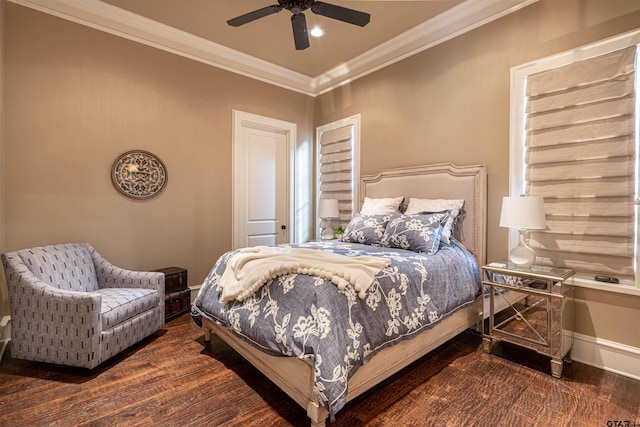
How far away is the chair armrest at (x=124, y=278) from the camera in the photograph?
8.88 feet

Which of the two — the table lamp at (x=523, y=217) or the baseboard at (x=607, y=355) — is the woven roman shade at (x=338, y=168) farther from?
the baseboard at (x=607, y=355)

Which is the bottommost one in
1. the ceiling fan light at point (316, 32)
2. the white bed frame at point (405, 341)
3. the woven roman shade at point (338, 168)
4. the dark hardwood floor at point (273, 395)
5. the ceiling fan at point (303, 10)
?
the dark hardwood floor at point (273, 395)

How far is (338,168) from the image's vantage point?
4.39m

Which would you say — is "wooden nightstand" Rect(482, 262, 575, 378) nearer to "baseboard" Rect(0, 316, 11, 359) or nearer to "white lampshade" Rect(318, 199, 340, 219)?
"white lampshade" Rect(318, 199, 340, 219)

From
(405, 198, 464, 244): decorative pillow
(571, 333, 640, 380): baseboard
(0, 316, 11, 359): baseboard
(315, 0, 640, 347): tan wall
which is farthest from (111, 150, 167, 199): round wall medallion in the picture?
(571, 333, 640, 380): baseboard

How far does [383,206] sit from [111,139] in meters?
2.91

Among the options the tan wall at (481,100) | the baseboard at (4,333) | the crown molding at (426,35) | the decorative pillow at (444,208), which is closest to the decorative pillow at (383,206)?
the decorative pillow at (444,208)

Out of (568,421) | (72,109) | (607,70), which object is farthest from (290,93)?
(568,421)

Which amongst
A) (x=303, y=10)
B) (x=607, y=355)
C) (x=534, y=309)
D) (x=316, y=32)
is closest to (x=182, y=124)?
(x=316, y=32)

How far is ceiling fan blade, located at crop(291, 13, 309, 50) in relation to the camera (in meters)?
2.41

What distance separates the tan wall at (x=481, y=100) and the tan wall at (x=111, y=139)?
1.81 m

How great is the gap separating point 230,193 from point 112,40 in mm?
1973

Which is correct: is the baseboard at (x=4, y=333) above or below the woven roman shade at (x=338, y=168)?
below

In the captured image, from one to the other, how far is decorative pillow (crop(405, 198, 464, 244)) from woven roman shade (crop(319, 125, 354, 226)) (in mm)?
1213
